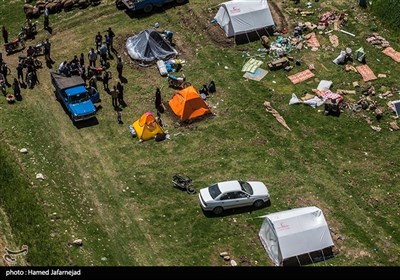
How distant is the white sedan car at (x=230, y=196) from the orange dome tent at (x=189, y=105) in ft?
22.4

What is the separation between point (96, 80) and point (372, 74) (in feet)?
58.5

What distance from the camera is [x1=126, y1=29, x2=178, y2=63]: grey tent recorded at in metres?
42.3

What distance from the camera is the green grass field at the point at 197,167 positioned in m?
30.0

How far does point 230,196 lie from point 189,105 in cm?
800

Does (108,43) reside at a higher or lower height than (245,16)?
higher

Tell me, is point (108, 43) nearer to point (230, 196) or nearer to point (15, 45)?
point (15, 45)

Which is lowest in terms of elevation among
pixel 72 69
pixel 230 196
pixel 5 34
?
pixel 230 196

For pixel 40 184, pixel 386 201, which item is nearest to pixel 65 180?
pixel 40 184

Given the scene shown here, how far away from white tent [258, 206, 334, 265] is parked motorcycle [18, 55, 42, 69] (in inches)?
Answer: 788

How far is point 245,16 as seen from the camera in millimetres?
44156

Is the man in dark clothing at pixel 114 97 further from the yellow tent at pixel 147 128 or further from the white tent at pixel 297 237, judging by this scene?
the white tent at pixel 297 237

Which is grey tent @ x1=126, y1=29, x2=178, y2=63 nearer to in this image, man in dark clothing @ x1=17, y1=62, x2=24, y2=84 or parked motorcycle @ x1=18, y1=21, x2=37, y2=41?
man in dark clothing @ x1=17, y1=62, x2=24, y2=84

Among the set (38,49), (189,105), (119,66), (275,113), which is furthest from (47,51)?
(275,113)

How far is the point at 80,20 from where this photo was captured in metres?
46.5
